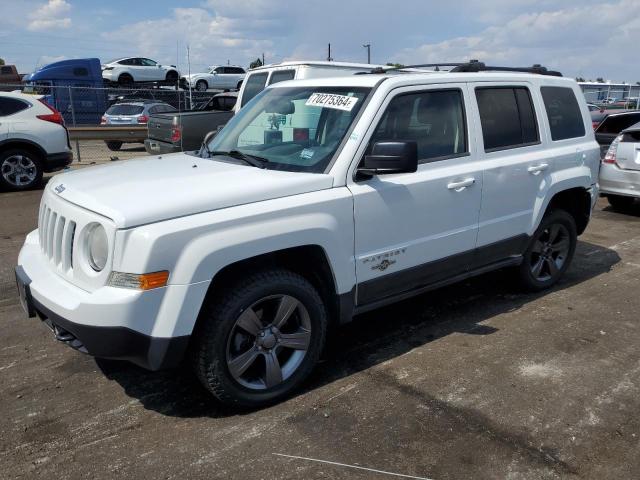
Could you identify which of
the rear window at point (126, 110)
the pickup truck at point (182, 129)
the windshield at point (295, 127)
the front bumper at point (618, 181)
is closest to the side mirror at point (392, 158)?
the windshield at point (295, 127)

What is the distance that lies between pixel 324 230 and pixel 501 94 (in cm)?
211

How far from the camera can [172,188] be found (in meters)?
3.15

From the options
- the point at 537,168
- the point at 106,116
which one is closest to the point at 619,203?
the point at 537,168

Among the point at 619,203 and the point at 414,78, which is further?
the point at 619,203

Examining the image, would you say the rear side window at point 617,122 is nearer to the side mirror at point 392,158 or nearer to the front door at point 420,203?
the front door at point 420,203

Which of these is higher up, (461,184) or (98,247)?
(461,184)

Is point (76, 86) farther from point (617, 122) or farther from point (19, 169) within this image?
point (617, 122)

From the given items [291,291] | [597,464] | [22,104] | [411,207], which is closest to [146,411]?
[291,291]

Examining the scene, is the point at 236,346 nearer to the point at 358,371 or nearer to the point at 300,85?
the point at 358,371

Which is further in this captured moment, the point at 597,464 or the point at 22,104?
the point at 22,104

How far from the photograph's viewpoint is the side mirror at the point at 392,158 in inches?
132

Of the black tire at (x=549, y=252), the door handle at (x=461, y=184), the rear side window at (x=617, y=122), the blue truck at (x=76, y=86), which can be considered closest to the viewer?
the door handle at (x=461, y=184)

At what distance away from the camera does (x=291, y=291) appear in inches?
128

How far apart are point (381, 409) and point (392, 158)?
4.77 ft
